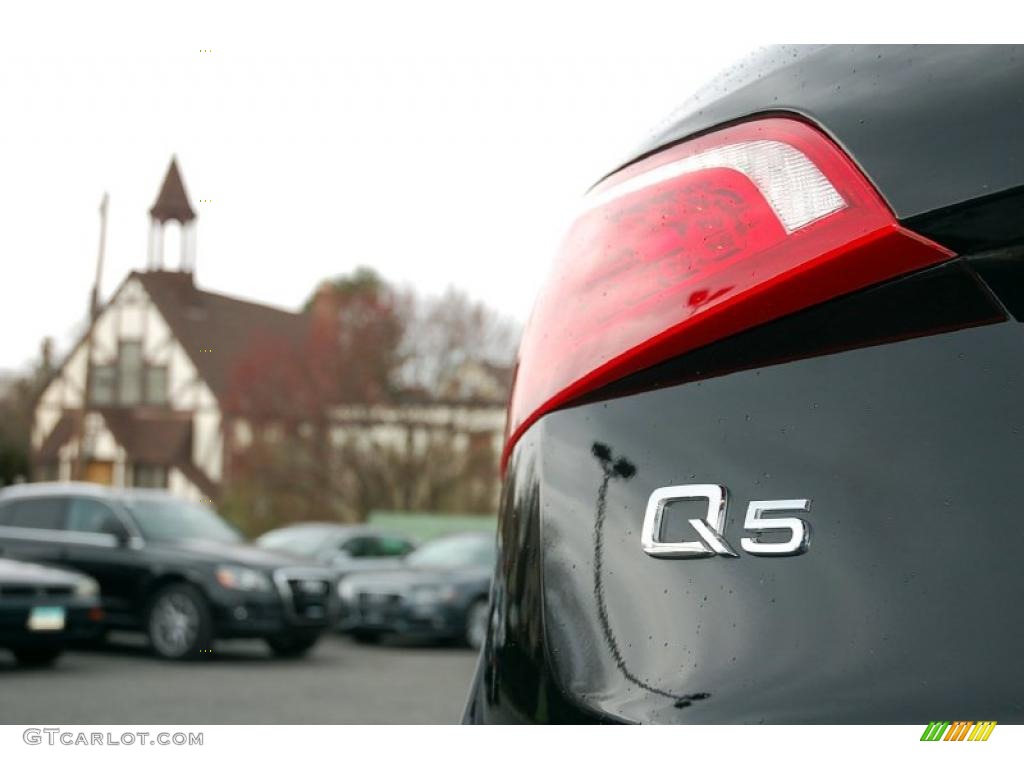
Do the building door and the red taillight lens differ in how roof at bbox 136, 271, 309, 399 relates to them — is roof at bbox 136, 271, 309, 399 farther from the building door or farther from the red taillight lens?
the building door

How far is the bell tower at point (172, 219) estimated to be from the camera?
1318mm

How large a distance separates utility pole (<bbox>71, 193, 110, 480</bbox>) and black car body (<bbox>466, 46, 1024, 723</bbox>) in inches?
29.9

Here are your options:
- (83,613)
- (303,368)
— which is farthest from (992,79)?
(303,368)

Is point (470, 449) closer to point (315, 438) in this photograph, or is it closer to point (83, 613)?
point (315, 438)

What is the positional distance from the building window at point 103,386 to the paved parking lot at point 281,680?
1808mm

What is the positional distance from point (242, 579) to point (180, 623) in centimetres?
75

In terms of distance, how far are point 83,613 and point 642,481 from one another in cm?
1078

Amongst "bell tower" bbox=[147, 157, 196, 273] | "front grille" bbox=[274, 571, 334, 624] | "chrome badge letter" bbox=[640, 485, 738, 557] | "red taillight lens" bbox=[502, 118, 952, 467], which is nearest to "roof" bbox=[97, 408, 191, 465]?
"bell tower" bbox=[147, 157, 196, 273]

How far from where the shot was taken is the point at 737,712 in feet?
2.99

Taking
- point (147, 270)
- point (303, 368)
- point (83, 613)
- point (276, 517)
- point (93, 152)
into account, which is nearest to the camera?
point (93, 152)

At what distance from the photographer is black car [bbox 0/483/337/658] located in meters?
11.7

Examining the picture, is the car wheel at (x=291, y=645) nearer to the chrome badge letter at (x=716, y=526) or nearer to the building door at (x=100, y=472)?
the building door at (x=100, y=472)

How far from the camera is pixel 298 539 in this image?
17.2 m
